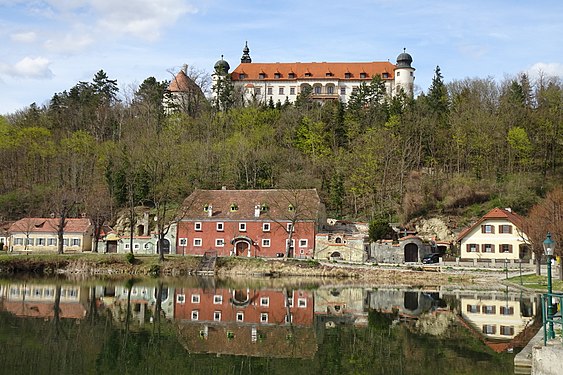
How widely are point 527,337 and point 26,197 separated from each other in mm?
66969

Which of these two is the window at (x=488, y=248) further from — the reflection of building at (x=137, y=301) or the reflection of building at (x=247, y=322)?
the reflection of building at (x=137, y=301)

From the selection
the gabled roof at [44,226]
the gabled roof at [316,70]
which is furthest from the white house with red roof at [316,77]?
the gabled roof at [44,226]

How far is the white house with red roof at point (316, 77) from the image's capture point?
336 ft

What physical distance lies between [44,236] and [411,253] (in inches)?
1571

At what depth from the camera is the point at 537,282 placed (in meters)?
42.3

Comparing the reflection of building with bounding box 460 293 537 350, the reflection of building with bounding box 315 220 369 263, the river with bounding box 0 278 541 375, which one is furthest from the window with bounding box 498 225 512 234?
the reflection of building with bounding box 460 293 537 350

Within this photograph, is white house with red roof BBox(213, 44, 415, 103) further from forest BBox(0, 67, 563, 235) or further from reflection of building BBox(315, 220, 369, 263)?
reflection of building BBox(315, 220, 369, 263)

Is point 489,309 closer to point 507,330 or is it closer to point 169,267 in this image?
point 507,330

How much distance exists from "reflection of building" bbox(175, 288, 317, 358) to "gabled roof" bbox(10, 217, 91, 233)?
29.8 m

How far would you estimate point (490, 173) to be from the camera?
228 ft

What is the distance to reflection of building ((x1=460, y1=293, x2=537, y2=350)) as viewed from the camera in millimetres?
24484

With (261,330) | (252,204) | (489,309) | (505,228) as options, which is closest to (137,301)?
(261,330)

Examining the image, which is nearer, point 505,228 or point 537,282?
point 537,282

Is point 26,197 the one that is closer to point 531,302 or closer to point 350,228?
point 350,228
